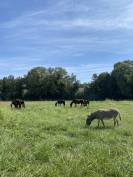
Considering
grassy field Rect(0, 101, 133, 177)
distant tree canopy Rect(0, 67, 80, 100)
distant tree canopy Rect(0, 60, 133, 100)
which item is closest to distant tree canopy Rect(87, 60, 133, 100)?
distant tree canopy Rect(0, 60, 133, 100)

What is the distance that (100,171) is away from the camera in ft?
36.1

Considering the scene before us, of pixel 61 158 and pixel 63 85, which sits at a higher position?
pixel 63 85

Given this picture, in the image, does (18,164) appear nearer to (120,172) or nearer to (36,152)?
(36,152)

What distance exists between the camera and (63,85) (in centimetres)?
11131

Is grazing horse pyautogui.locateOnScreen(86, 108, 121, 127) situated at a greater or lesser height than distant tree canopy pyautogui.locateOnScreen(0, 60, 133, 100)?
lesser

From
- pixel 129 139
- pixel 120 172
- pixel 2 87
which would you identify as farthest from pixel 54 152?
pixel 2 87

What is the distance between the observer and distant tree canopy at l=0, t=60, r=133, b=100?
104213 millimetres

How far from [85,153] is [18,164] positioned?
104 inches

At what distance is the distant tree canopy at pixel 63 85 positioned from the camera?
104213 mm

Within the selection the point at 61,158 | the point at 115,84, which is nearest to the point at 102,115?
the point at 61,158

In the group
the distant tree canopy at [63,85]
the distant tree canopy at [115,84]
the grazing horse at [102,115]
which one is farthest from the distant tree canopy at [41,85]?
the grazing horse at [102,115]

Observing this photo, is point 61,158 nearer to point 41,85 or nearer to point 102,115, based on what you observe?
point 102,115

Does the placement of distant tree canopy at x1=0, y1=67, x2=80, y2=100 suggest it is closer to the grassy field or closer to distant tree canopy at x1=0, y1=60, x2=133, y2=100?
distant tree canopy at x1=0, y1=60, x2=133, y2=100

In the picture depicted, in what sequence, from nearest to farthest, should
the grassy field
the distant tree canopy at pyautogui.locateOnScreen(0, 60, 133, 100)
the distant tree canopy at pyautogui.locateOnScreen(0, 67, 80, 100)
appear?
the grassy field → the distant tree canopy at pyautogui.locateOnScreen(0, 60, 133, 100) → the distant tree canopy at pyautogui.locateOnScreen(0, 67, 80, 100)
